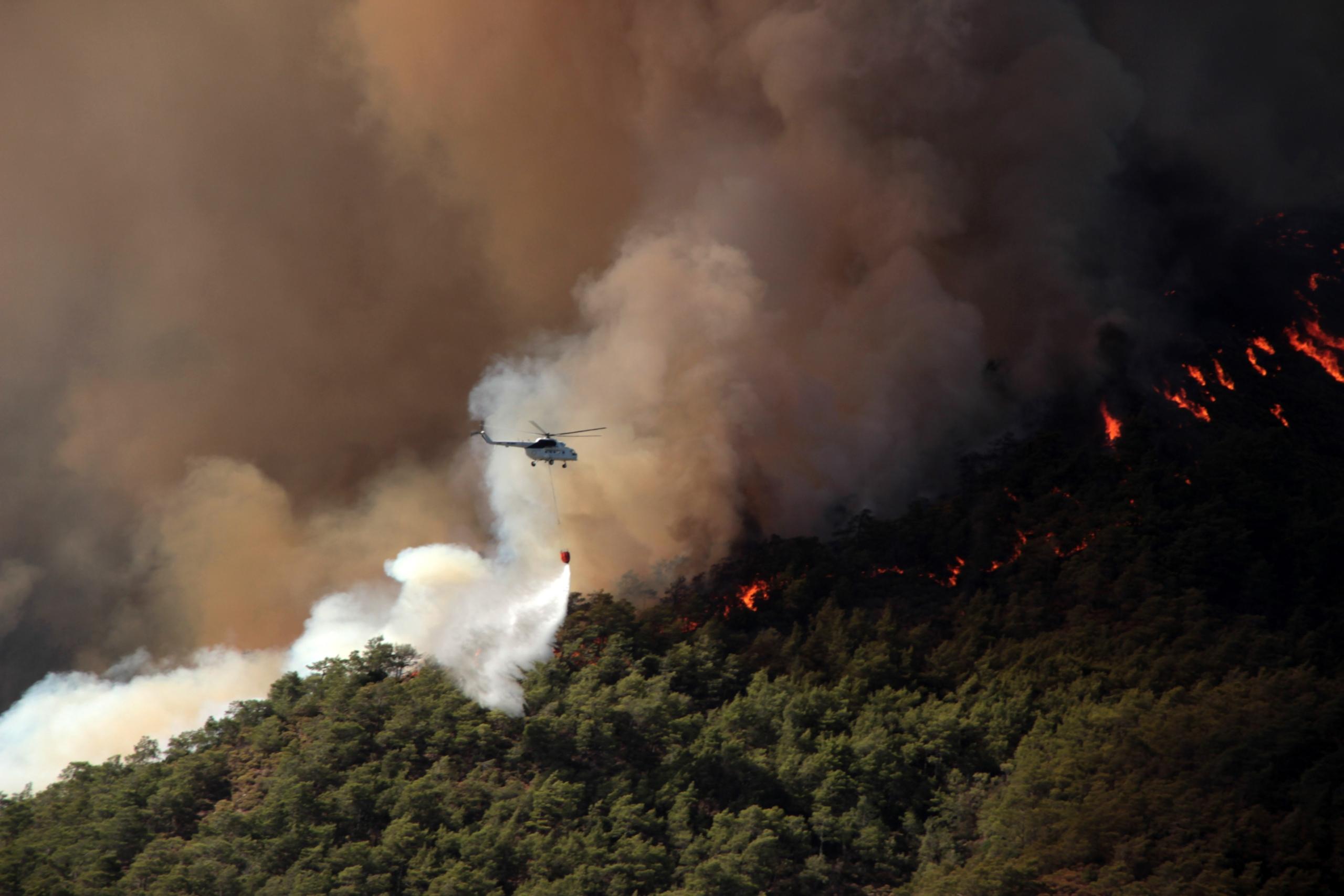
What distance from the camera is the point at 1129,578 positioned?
6450 cm

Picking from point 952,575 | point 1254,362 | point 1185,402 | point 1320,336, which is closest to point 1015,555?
point 952,575

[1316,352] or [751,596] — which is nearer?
[751,596]

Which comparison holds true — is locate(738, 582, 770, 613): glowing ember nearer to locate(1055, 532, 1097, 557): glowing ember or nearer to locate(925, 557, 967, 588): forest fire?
locate(925, 557, 967, 588): forest fire

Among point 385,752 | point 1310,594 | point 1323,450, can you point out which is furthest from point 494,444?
point 1323,450

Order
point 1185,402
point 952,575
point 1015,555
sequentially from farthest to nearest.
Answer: point 1185,402
point 952,575
point 1015,555

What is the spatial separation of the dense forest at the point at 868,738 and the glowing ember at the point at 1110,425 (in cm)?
239

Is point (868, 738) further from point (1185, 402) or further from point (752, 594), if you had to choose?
point (1185, 402)

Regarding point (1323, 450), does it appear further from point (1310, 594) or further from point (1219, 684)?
point (1219, 684)

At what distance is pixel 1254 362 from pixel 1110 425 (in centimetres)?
1405

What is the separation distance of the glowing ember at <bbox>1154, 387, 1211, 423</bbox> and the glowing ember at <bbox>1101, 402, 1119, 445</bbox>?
12.2 ft

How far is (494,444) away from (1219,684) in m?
35.8

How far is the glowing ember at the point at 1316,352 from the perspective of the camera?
85.1 m

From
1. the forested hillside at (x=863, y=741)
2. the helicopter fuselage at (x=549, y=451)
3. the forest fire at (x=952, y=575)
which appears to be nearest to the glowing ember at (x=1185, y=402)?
the forested hillside at (x=863, y=741)

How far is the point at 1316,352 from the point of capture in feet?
282
